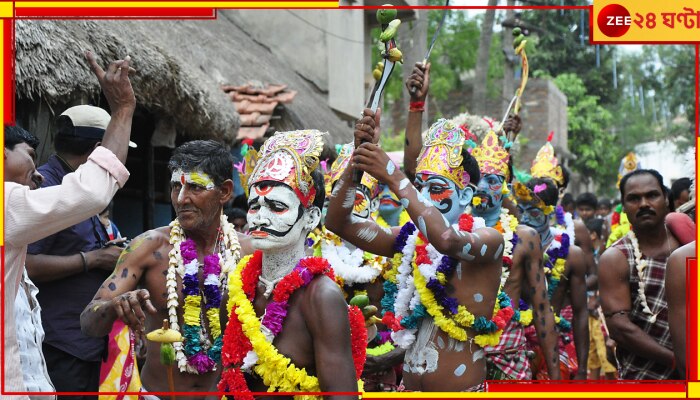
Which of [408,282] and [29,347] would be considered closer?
[29,347]

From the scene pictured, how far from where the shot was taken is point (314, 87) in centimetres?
1689

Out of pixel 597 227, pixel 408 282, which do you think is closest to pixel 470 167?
pixel 408 282

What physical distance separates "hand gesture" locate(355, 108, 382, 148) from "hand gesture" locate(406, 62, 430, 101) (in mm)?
1274

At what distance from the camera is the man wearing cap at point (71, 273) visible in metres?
5.56

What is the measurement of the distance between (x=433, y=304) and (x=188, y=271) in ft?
4.46

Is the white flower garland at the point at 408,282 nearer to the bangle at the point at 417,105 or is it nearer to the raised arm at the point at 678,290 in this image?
the bangle at the point at 417,105

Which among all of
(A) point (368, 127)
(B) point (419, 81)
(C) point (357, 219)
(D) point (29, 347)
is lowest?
(D) point (29, 347)

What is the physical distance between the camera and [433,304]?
218 inches

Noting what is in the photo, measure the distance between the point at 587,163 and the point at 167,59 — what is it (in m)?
28.2

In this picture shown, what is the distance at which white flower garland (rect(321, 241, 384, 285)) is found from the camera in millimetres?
6855

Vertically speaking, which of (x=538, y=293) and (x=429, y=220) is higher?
(x=429, y=220)

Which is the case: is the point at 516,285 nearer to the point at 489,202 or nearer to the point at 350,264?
the point at 489,202

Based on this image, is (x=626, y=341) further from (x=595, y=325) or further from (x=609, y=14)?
(x=595, y=325)

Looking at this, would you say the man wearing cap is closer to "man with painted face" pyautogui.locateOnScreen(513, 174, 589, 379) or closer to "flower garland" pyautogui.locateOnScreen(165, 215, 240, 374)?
"flower garland" pyautogui.locateOnScreen(165, 215, 240, 374)
